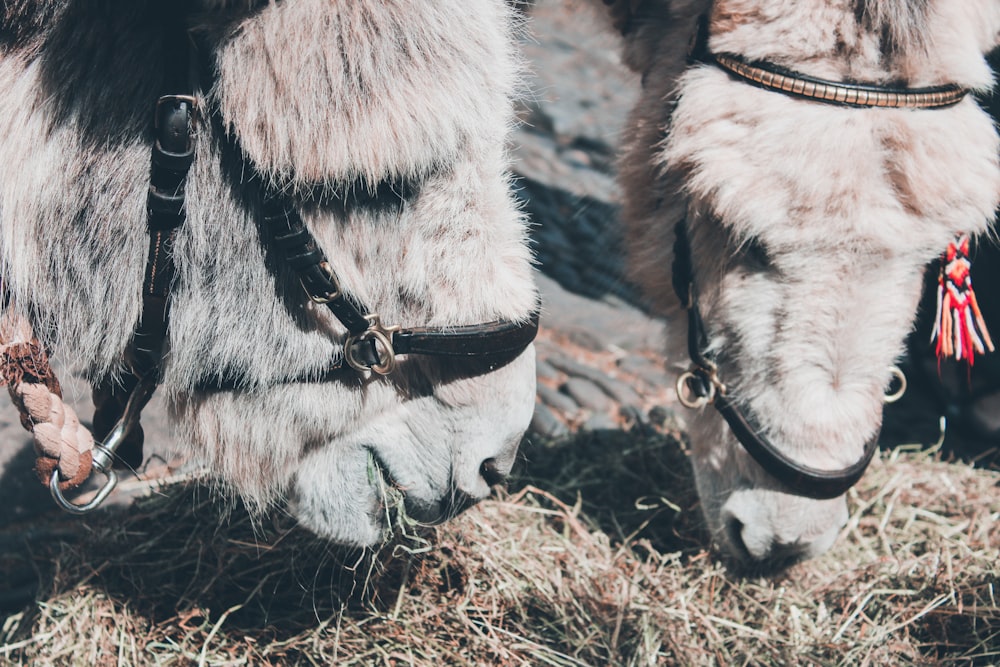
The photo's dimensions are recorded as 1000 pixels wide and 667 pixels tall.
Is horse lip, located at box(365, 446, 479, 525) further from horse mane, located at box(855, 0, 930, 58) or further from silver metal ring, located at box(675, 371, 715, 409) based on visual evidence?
horse mane, located at box(855, 0, 930, 58)

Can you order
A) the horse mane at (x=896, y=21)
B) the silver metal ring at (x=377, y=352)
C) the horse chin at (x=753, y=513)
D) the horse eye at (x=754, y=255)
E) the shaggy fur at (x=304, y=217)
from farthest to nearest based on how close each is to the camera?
1. the horse chin at (x=753, y=513)
2. the horse eye at (x=754, y=255)
3. the horse mane at (x=896, y=21)
4. the silver metal ring at (x=377, y=352)
5. the shaggy fur at (x=304, y=217)

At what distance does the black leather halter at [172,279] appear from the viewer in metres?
1.57

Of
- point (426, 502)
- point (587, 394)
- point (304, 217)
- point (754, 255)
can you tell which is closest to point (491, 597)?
point (426, 502)

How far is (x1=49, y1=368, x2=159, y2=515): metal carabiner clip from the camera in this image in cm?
186

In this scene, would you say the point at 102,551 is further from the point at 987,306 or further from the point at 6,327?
the point at 987,306

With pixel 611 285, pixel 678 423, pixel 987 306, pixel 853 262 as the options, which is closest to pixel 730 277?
pixel 853 262

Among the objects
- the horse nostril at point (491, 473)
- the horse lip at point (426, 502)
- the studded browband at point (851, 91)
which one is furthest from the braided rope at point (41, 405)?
the studded browband at point (851, 91)

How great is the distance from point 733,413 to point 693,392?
169mm

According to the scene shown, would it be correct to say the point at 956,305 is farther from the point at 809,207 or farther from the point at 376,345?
the point at 376,345

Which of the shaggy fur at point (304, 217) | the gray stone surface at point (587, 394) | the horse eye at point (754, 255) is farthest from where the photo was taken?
the gray stone surface at point (587, 394)

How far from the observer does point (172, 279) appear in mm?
1705

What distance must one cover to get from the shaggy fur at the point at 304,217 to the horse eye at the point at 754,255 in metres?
0.76

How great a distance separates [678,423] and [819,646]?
136 centimetres

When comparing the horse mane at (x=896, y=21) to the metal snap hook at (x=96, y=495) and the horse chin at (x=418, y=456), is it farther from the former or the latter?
the metal snap hook at (x=96, y=495)
